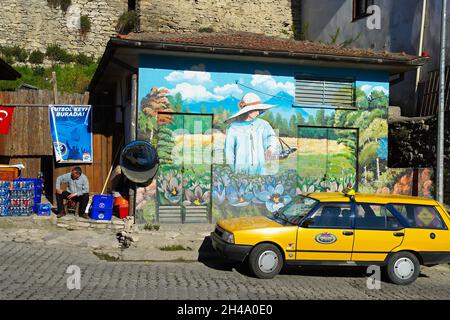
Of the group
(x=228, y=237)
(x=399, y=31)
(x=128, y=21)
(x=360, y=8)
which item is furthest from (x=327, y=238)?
(x=128, y=21)

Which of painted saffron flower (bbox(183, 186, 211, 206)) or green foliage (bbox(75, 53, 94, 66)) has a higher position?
green foliage (bbox(75, 53, 94, 66))

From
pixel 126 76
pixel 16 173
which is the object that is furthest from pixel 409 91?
pixel 16 173

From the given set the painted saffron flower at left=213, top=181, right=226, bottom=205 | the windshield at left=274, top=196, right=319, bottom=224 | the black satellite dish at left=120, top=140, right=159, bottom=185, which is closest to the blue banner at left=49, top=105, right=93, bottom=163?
the black satellite dish at left=120, top=140, right=159, bottom=185

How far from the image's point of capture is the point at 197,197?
1145 centimetres

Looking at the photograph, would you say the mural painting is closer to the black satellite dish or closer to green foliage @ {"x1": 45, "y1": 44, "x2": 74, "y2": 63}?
the black satellite dish

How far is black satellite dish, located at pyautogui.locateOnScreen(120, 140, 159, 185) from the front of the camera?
10.9 meters

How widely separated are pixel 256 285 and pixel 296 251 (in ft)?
3.10

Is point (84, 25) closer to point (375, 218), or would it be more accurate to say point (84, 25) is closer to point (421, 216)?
point (375, 218)

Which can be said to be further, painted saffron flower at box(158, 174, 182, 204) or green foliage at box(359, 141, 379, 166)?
green foliage at box(359, 141, 379, 166)

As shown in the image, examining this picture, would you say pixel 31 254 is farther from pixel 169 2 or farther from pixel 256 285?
pixel 169 2

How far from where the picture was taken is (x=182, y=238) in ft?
33.4

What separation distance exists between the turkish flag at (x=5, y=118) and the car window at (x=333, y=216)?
28.6 ft

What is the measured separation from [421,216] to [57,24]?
79.3 ft

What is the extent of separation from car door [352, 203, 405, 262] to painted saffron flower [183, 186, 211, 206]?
404 centimetres
